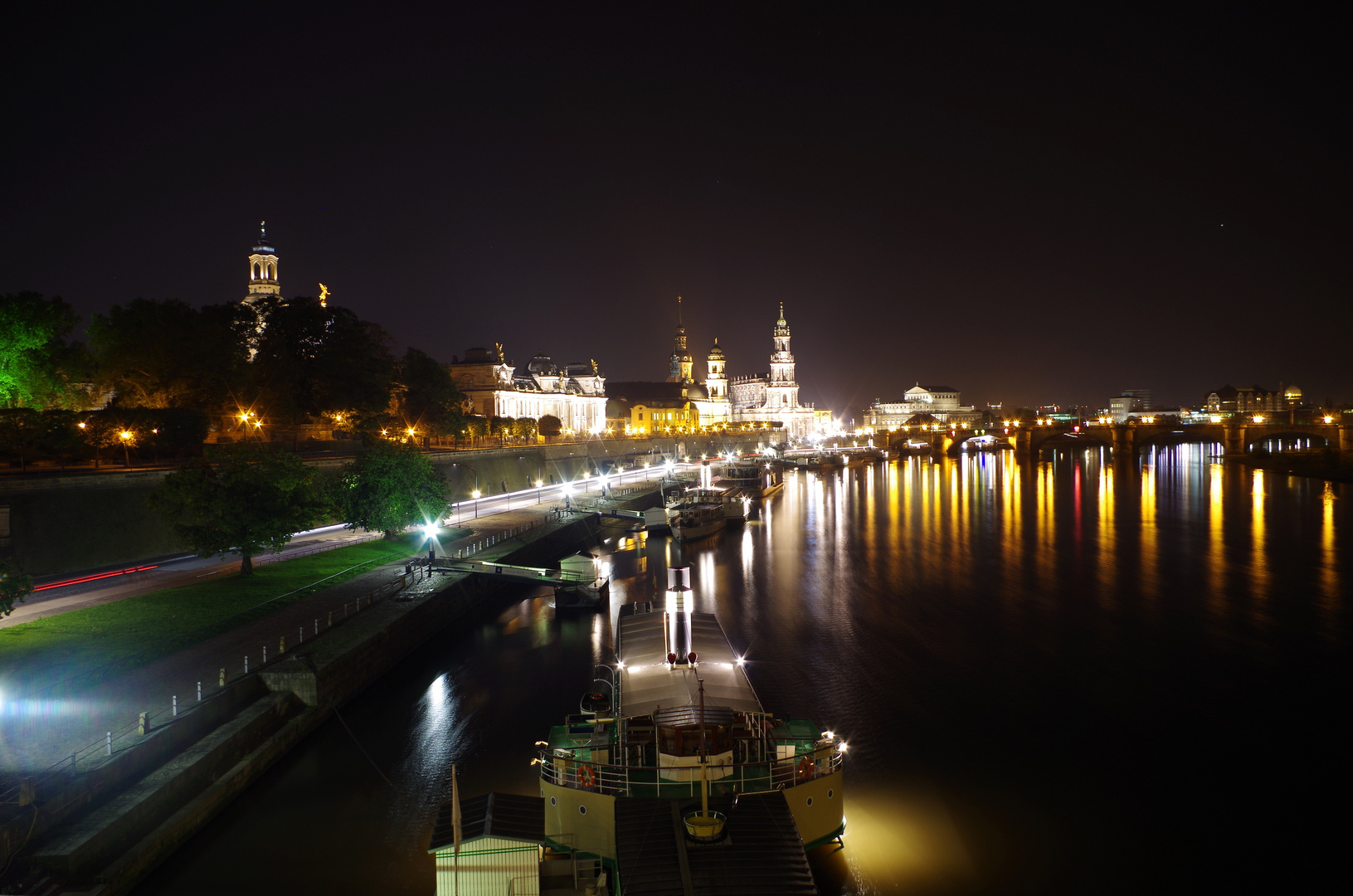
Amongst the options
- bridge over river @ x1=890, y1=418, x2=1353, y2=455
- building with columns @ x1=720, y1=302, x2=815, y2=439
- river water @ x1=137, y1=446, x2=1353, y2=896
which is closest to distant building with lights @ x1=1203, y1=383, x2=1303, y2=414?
bridge over river @ x1=890, y1=418, x2=1353, y2=455

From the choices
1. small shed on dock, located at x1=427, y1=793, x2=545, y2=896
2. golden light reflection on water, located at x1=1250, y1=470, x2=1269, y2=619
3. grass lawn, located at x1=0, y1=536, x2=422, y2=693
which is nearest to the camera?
small shed on dock, located at x1=427, y1=793, x2=545, y2=896

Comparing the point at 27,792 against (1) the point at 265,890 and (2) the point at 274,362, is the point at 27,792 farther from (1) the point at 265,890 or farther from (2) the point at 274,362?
(2) the point at 274,362

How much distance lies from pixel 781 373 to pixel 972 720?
143m

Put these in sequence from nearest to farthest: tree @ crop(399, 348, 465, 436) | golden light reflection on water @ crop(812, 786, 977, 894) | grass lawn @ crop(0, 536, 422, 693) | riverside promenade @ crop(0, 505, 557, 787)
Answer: riverside promenade @ crop(0, 505, 557, 787), golden light reflection on water @ crop(812, 786, 977, 894), grass lawn @ crop(0, 536, 422, 693), tree @ crop(399, 348, 465, 436)

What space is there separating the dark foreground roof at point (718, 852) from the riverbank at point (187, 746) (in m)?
6.24

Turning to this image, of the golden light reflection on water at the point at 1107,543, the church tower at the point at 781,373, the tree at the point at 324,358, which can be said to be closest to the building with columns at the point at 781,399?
the church tower at the point at 781,373

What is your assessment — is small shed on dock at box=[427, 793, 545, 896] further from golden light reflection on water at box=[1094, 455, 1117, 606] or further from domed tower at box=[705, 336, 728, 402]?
domed tower at box=[705, 336, 728, 402]

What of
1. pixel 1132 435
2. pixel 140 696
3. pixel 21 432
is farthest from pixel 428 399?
pixel 1132 435

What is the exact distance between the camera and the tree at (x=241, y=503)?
21.9 metres

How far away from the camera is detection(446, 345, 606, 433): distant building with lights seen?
310 feet

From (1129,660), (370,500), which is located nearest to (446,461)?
(370,500)

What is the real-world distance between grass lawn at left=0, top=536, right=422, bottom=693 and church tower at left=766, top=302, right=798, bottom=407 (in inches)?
5399

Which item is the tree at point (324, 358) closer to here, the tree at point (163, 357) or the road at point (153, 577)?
the tree at point (163, 357)

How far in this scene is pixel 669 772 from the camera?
1083cm
